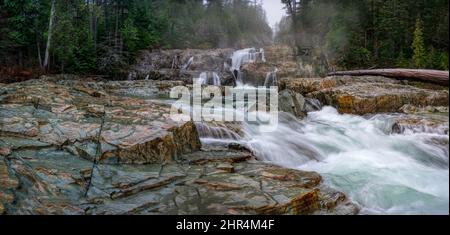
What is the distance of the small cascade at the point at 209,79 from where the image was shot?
69.8ft

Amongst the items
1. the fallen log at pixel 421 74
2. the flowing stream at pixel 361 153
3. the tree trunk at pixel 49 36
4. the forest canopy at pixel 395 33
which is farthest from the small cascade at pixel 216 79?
the fallen log at pixel 421 74

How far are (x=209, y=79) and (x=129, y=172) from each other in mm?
16913

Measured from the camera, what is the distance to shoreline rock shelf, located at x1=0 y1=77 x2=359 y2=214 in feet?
13.1

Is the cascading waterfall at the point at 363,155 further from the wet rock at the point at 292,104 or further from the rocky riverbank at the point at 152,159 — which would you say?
the wet rock at the point at 292,104

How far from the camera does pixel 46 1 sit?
21125 millimetres

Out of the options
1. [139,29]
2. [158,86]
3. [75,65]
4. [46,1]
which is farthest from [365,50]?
[139,29]

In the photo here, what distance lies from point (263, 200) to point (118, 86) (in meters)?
13.8

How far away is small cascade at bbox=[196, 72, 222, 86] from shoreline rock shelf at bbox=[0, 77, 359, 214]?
45.4 ft

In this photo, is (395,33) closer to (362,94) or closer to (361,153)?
(362,94)

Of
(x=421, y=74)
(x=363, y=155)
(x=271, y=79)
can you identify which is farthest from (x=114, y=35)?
(x=421, y=74)

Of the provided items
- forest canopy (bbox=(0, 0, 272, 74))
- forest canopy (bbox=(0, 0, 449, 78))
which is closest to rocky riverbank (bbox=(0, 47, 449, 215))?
forest canopy (bbox=(0, 0, 449, 78))

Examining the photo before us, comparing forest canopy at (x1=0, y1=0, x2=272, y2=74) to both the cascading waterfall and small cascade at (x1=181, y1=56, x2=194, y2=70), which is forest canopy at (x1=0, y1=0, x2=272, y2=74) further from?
the cascading waterfall

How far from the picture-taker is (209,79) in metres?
21.7

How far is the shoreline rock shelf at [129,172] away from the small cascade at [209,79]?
1385 cm
